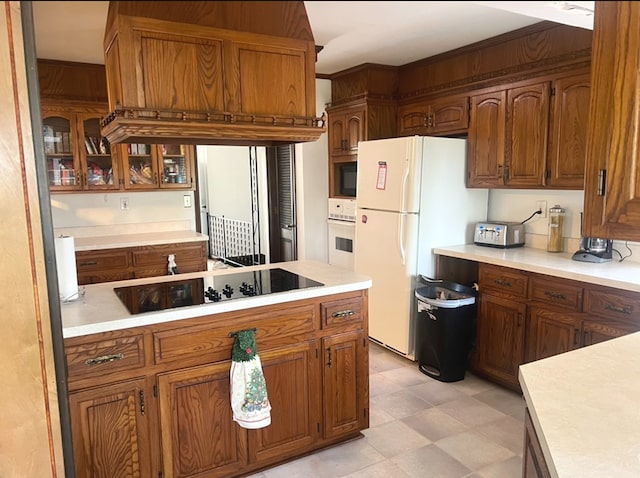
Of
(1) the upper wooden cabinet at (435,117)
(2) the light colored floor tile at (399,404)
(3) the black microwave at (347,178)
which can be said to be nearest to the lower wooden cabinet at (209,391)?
(2) the light colored floor tile at (399,404)

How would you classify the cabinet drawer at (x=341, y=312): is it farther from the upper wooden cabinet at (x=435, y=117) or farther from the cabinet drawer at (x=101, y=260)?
the cabinet drawer at (x=101, y=260)

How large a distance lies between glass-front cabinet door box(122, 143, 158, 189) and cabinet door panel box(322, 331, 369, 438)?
274cm

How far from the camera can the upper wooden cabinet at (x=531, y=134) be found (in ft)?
8.94

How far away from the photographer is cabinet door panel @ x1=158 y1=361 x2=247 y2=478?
191 cm

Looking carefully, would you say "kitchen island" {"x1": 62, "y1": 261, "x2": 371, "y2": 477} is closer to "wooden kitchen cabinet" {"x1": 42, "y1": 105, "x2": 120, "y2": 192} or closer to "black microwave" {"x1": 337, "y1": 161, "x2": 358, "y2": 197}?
"black microwave" {"x1": 337, "y1": 161, "x2": 358, "y2": 197}

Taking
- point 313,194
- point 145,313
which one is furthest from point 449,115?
point 145,313

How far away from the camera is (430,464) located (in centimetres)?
228

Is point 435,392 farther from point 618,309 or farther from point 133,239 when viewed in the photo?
point 133,239

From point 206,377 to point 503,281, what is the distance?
1.98m

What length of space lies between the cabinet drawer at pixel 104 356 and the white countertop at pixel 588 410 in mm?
1406

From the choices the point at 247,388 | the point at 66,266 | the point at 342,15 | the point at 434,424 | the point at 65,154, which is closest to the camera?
the point at 342,15

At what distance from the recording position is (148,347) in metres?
1.83

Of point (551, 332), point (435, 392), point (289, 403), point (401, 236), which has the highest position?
point (401, 236)

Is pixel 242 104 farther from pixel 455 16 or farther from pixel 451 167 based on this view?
pixel 451 167
